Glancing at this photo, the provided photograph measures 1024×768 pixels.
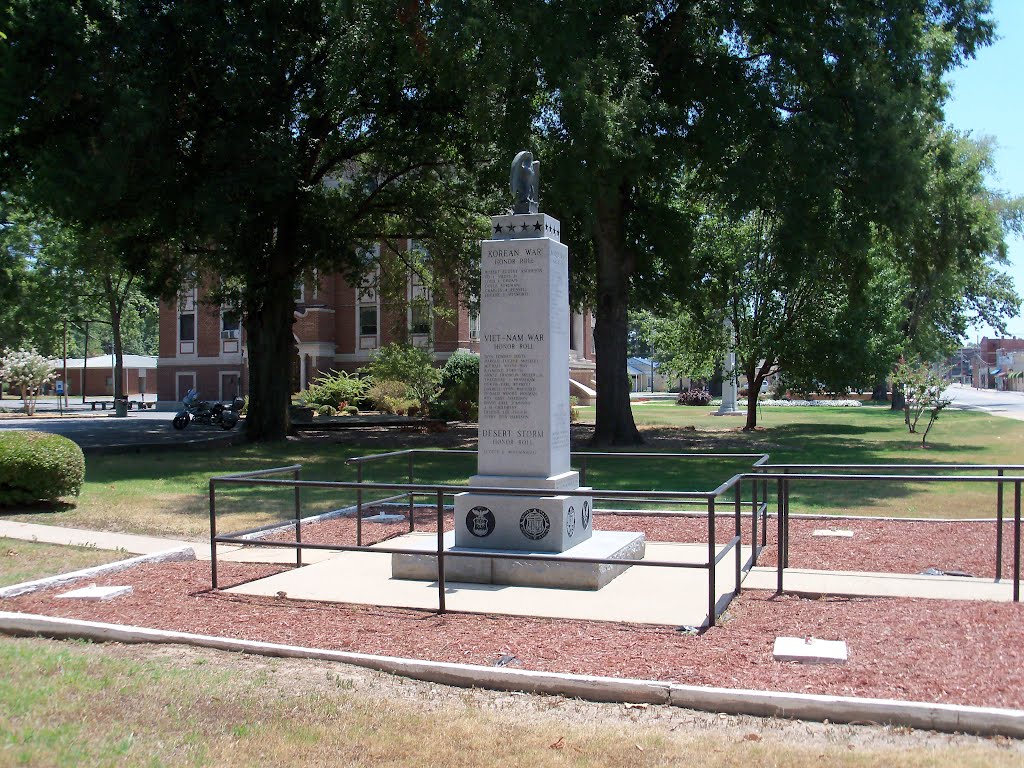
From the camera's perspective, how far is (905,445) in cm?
2505

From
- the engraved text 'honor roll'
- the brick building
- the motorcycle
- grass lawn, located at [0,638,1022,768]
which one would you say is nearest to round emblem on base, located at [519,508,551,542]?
the engraved text 'honor roll'

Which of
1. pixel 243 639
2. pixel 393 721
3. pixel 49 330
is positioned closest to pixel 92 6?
pixel 243 639

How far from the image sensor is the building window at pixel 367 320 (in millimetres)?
52562

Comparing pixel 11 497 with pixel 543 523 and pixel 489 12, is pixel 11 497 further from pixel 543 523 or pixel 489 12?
pixel 489 12

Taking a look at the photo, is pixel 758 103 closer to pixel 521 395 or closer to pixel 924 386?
pixel 924 386

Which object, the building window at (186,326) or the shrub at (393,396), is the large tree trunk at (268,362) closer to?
the shrub at (393,396)

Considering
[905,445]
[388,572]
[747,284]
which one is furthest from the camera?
[747,284]

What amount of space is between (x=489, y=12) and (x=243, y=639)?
15439 millimetres

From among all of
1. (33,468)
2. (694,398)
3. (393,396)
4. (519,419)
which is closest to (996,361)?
(694,398)

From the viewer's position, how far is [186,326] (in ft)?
187

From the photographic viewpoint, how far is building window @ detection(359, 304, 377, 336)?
52562 mm

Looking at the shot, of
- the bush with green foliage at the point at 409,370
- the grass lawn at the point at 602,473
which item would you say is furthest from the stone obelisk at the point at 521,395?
the bush with green foliage at the point at 409,370

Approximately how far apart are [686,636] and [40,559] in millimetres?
6476

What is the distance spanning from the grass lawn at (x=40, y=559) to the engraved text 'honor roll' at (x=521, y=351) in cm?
397
